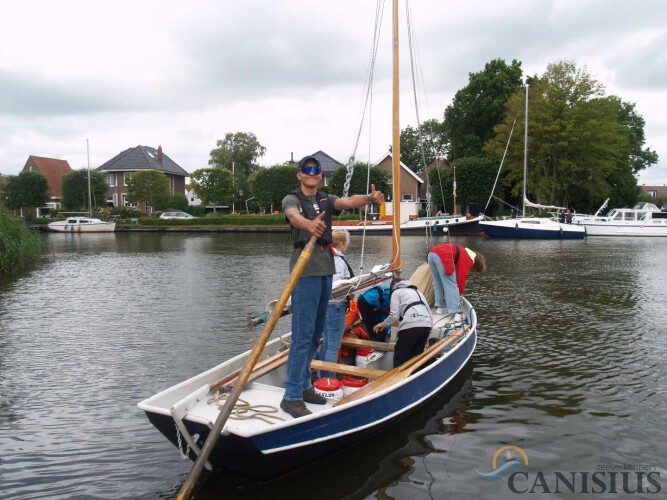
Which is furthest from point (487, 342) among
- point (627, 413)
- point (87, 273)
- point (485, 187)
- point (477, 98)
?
point (477, 98)

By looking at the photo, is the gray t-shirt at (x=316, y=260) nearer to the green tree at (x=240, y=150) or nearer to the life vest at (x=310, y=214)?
the life vest at (x=310, y=214)

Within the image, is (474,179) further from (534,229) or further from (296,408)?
(296,408)

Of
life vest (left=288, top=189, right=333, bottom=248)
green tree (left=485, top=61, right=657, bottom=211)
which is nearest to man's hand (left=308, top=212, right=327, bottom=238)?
life vest (left=288, top=189, right=333, bottom=248)

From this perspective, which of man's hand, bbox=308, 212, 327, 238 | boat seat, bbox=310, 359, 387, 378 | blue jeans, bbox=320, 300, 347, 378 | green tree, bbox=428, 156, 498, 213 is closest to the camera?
man's hand, bbox=308, 212, 327, 238

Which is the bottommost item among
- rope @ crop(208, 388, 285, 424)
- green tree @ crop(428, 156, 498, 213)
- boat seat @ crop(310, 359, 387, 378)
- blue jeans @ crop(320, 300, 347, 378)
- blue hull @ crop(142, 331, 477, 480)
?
blue hull @ crop(142, 331, 477, 480)

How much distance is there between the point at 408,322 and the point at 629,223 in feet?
142

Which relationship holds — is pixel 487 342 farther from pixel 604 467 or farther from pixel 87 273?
pixel 87 273

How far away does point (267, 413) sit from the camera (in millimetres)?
5434

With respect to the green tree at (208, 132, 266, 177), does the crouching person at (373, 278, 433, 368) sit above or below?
below

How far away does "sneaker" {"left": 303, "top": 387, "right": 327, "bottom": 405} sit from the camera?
5.78 metres

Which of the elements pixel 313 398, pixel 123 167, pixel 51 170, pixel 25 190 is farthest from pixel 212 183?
pixel 313 398

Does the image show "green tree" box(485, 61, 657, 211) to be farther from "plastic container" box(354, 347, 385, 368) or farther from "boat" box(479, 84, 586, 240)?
"plastic container" box(354, 347, 385, 368)

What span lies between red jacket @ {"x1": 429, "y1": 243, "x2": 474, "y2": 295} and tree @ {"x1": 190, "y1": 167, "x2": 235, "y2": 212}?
60.3 meters

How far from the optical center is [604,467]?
5891mm
